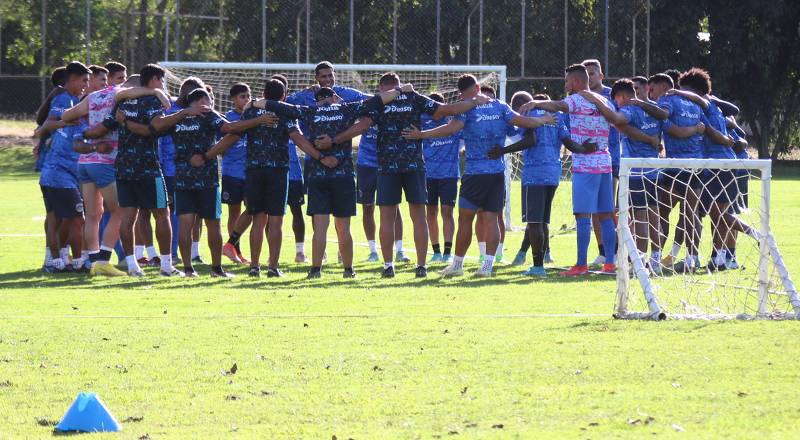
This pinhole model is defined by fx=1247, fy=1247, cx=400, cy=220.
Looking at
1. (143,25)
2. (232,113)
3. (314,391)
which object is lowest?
(314,391)

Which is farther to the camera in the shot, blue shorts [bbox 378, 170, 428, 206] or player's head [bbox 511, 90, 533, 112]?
player's head [bbox 511, 90, 533, 112]

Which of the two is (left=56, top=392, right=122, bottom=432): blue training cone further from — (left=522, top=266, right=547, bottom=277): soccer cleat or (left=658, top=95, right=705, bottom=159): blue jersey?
(left=658, top=95, right=705, bottom=159): blue jersey

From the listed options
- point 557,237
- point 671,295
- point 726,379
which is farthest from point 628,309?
point 557,237

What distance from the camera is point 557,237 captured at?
1944 cm

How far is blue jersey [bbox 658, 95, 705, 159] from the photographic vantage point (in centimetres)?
1340

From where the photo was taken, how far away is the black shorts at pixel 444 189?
15250 mm

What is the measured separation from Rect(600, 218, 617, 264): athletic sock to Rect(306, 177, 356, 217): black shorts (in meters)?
2.81

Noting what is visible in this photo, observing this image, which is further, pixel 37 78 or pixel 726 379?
pixel 37 78

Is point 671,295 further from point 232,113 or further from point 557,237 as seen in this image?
point 557,237

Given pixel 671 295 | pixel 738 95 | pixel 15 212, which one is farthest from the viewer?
pixel 738 95

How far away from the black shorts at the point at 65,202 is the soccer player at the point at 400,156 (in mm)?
3107

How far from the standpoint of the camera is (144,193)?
43.7 feet

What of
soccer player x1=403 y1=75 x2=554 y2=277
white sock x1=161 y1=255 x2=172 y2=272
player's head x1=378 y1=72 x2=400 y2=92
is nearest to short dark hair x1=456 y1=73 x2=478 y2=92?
soccer player x1=403 y1=75 x2=554 y2=277

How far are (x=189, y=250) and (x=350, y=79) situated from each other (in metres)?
11.6
